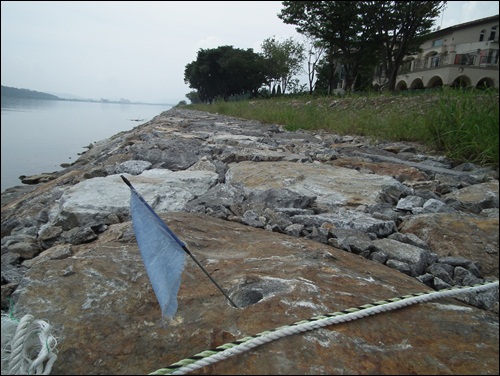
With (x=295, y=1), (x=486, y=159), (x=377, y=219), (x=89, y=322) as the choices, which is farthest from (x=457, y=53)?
(x=89, y=322)

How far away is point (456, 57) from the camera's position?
19.9 m

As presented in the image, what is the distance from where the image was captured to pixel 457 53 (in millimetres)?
20375

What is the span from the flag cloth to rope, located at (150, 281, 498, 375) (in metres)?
0.11

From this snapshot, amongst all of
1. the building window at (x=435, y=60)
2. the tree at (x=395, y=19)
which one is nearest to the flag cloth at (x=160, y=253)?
the tree at (x=395, y=19)

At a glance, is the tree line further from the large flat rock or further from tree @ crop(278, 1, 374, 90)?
the large flat rock

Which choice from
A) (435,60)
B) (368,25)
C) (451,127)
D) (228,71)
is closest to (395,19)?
(368,25)

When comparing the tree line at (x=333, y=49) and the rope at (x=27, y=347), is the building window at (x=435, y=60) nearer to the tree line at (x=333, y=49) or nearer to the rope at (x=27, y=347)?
the tree line at (x=333, y=49)

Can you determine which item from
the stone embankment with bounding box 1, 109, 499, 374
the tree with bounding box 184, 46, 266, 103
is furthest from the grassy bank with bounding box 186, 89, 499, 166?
the tree with bounding box 184, 46, 266, 103

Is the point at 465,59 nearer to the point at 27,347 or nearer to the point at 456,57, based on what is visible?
the point at 456,57

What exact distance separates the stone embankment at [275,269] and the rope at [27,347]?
0.15ft

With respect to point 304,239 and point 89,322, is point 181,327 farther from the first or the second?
point 304,239

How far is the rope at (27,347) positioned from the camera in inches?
27.2

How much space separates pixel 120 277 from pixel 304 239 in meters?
0.78

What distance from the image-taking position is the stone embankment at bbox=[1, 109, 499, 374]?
2.54ft
